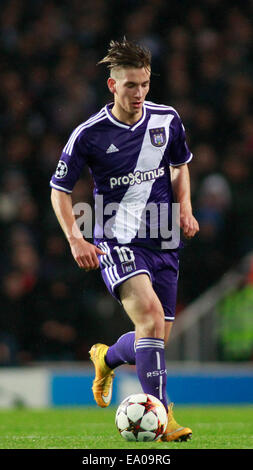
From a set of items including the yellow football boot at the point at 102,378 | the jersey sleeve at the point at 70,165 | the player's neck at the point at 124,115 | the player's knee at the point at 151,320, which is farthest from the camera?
the yellow football boot at the point at 102,378

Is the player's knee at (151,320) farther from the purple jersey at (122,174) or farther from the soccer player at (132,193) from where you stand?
the purple jersey at (122,174)

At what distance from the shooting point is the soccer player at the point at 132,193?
542cm

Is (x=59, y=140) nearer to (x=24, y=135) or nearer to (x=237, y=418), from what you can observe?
(x=24, y=135)

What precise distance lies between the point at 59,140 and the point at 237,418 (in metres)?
5.78

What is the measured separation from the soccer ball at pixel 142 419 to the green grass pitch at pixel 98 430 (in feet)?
0.19

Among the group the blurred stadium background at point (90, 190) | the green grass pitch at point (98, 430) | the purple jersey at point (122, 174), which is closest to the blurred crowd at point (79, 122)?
the blurred stadium background at point (90, 190)

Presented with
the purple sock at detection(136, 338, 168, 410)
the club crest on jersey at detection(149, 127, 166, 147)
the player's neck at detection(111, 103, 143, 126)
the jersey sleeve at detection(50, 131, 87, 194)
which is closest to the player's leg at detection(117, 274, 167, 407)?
the purple sock at detection(136, 338, 168, 410)

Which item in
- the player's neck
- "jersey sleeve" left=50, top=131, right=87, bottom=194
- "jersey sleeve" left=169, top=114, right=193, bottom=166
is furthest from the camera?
"jersey sleeve" left=169, top=114, right=193, bottom=166

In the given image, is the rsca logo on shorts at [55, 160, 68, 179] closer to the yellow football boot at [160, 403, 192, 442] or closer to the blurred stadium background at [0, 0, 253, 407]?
the yellow football boot at [160, 403, 192, 442]

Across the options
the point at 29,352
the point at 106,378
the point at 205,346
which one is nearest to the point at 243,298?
the point at 205,346

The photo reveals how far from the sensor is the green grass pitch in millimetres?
5090

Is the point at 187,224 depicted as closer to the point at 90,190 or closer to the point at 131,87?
the point at 131,87

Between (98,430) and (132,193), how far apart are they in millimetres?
1690

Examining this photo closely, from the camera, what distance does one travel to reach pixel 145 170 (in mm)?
5676
